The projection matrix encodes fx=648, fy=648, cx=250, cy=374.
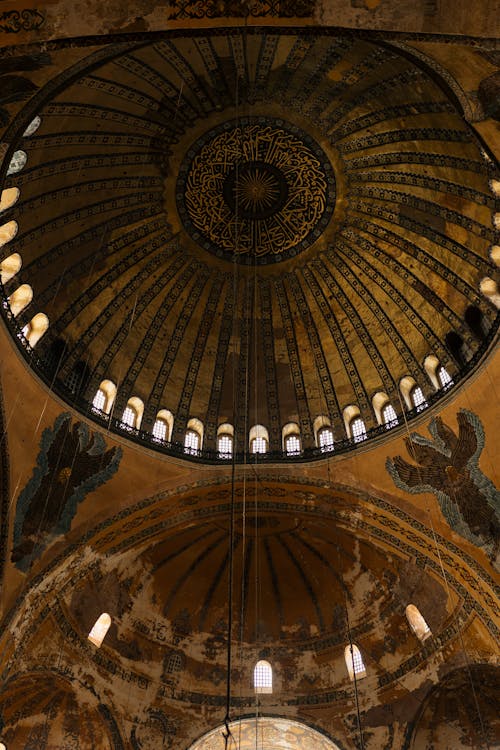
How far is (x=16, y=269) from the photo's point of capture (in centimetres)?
1344

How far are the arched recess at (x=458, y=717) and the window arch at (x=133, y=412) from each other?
9078mm

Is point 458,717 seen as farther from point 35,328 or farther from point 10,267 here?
point 10,267

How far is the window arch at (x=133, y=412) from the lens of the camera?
1556 cm

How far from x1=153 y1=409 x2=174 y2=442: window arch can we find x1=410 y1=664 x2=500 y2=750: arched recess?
8367 mm

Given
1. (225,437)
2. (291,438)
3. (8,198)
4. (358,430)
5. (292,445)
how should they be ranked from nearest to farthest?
(8,198) < (358,430) < (292,445) < (291,438) < (225,437)

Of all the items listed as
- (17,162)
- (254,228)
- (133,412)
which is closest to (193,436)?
(133,412)

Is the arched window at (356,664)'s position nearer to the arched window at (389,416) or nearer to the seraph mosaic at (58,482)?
the arched window at (389,416)

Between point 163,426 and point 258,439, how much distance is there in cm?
242

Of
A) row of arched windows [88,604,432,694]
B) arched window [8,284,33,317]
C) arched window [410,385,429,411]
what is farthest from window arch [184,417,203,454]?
arched window [410,385,429,411]

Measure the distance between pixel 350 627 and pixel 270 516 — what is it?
11.2ft

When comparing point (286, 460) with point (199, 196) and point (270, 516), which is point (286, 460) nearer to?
point (270, 516)

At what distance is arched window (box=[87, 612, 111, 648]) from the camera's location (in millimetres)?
15078

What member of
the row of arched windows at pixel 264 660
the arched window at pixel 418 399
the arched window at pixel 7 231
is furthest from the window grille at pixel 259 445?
the arched window at pixel 7 231

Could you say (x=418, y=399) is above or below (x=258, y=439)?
below
